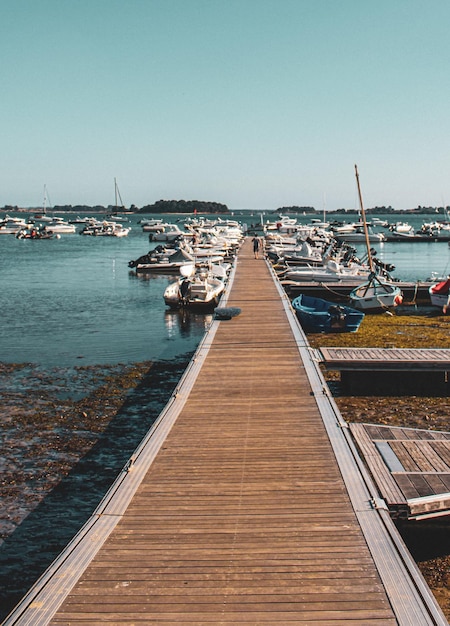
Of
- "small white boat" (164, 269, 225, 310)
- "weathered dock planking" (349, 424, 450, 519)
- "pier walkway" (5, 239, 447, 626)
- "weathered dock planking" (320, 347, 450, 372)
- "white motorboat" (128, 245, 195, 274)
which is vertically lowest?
"weathered dock planking" (349, 424, 450, 519)

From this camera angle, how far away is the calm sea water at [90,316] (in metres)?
25.4

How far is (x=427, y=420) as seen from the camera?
16.4 metres

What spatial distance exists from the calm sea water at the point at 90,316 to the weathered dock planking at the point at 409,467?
13082mm

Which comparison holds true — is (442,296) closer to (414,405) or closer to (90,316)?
(414,405)

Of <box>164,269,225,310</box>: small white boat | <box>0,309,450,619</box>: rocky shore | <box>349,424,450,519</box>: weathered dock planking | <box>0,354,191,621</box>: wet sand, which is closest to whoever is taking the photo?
<box>349,424,450,519</box>: weathered dock planking

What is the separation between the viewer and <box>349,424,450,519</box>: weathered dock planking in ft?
31.4

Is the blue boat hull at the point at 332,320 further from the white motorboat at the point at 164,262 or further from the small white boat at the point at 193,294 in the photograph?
the white motorboat at the point at 164,262

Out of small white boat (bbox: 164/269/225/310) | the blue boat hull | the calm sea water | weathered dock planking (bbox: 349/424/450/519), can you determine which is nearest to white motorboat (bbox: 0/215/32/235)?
the calm sea water

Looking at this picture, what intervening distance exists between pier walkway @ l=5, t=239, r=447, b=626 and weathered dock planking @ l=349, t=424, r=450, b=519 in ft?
2.51

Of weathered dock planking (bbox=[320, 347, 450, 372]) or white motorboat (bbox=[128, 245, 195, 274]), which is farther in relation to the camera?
white motorboat (bbox=[128, 245, 195, 274])

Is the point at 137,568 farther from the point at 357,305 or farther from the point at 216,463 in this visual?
the point at 357,305

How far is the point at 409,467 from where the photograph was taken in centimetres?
1116

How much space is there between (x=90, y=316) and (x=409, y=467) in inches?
1018

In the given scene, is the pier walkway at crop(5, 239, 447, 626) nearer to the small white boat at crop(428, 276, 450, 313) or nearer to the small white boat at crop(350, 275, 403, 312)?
the small white boat at crop(350, 275, 403, 312)
